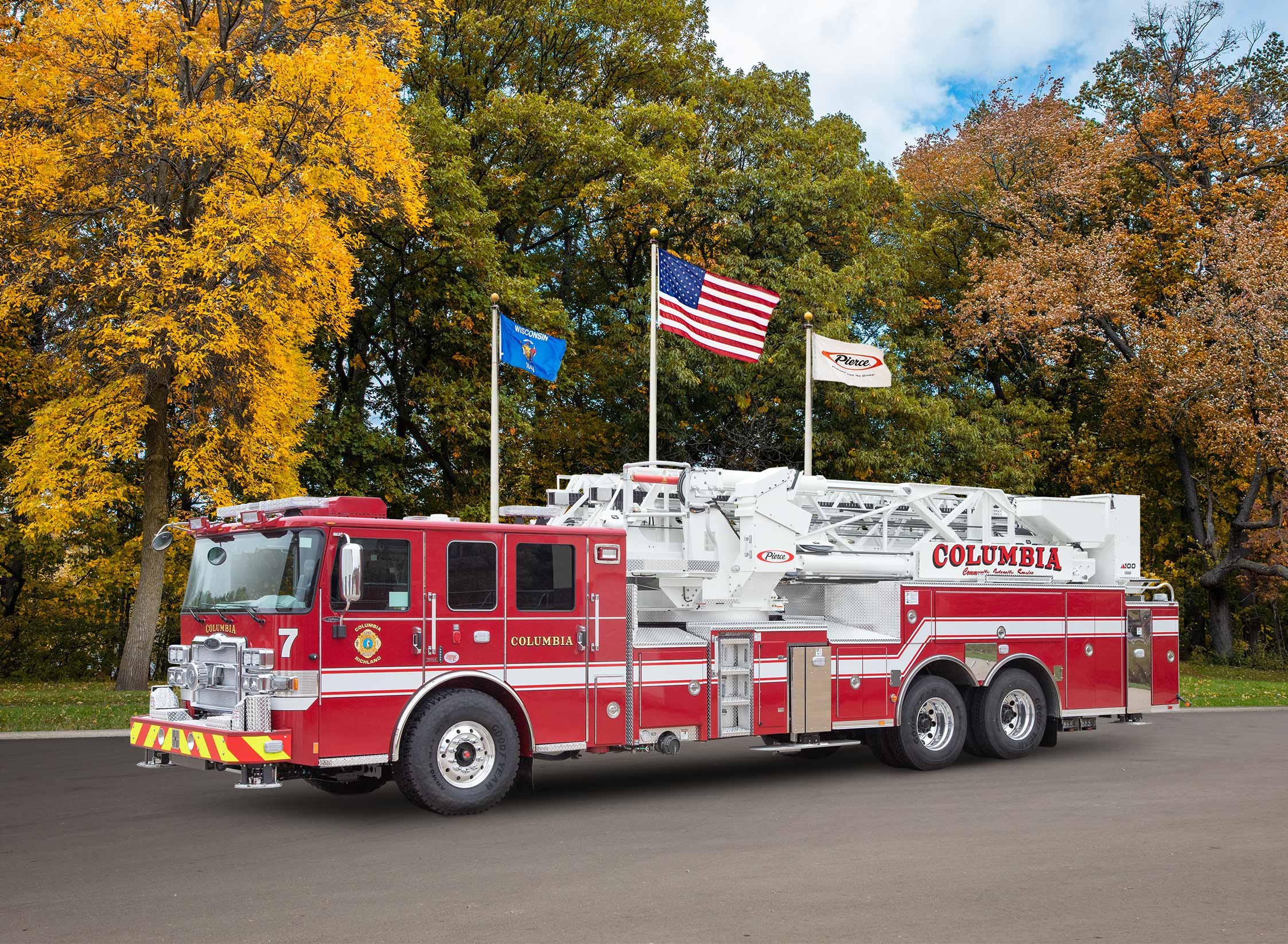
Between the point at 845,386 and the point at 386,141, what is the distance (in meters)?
12.3

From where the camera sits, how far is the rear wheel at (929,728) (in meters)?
13.5

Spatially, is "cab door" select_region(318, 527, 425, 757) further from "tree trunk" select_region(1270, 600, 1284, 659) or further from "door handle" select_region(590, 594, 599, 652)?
"tree trunk" select_region(1270, 600, 1284, 659)

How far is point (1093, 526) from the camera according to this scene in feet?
51.5

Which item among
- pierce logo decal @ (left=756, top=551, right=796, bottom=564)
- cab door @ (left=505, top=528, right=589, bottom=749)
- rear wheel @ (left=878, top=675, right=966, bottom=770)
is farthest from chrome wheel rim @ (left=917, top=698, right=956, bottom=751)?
cab door @ (left=505, top=528, right=589, bottom=749)

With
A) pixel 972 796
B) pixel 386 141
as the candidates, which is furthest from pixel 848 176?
pixel 972 796

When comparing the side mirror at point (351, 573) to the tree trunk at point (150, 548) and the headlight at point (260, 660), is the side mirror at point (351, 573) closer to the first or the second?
the headlight at point (260, 660)

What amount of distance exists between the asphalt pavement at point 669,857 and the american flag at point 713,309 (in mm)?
7542

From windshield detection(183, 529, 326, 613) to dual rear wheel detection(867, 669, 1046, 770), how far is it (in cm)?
674

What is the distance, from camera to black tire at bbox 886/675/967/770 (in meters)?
13.5

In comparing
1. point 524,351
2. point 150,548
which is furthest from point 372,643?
point 150,548

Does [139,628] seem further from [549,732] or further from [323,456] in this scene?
[549,732]

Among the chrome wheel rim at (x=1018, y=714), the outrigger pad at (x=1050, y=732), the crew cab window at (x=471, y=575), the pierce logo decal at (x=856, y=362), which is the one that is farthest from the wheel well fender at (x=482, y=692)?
the pierce logo decal at (x=856, y=362)

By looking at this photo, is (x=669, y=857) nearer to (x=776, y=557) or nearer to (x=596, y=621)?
(x=596, y=621)

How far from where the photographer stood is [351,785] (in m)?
11.7
